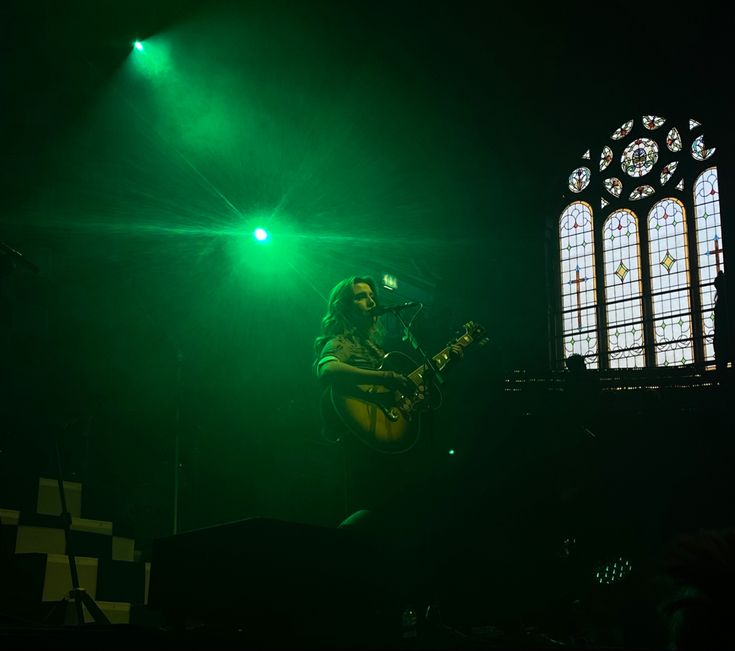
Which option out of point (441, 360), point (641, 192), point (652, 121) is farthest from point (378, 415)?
point (652, 121)

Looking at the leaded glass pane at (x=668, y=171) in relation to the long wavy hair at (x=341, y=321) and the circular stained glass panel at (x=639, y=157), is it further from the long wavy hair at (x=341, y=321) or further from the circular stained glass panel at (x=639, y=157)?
the long wavy hair at (x=341, y=321)

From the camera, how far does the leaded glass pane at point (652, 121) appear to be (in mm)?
12016

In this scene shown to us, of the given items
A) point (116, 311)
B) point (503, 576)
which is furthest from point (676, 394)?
point (116, 311)

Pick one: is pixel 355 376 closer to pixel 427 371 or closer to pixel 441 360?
pixel 427 371

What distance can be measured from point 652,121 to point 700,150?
2.86 ft

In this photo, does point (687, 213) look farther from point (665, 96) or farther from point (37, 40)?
point (37, 40)

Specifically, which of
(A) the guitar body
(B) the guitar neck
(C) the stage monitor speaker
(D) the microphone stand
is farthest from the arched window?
(C) the stage monitor speaker

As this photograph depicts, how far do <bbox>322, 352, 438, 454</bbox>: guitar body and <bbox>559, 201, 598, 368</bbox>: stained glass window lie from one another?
725 cm

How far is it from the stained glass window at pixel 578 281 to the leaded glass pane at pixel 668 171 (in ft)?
3.64

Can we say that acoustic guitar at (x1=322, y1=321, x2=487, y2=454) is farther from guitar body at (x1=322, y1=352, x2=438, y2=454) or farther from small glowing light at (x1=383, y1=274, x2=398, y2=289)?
small glowing light at (x1=383, y1=274, x2=398, y2=289)

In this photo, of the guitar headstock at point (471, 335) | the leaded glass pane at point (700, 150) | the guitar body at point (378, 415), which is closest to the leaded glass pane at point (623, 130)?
the leaded glass pane at point (700, 150)

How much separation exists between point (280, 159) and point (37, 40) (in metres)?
3.27

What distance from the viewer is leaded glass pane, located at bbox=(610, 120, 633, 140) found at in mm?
12336

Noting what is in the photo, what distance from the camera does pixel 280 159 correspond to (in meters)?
10.9
